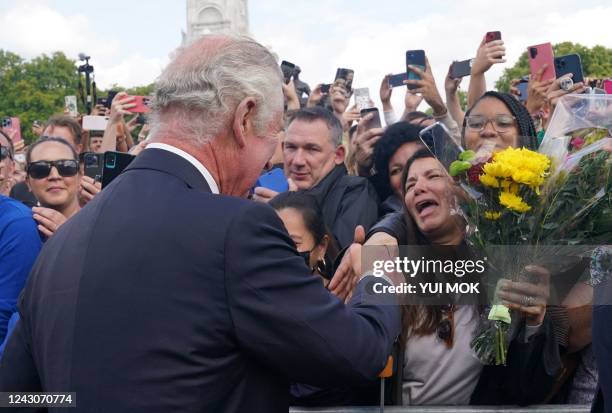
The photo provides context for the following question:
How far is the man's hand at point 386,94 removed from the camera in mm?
8734

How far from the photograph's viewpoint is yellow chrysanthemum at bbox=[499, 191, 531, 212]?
290cm

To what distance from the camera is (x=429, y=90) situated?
228 inches

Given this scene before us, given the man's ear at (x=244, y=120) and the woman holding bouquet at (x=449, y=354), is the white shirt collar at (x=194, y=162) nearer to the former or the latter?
the man's ear at (x=244, y=120)

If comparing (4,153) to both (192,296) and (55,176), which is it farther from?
(192,296)

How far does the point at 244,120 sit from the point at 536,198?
121cm

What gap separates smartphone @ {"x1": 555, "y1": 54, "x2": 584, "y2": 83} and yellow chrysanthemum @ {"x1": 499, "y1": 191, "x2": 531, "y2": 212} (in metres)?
3.18

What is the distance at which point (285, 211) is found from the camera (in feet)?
13.9

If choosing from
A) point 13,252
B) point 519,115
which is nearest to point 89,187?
point 13,252

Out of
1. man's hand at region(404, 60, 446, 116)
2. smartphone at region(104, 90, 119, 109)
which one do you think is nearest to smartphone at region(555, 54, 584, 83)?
man's hand at region(404, 60, 446, 116)

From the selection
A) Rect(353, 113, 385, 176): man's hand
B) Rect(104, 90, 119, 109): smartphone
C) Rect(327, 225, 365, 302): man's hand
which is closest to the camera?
Rect(327, 225, 365, 302): man's hand

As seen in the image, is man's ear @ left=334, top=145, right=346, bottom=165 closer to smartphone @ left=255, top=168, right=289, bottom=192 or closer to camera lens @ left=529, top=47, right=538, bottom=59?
smartphone @ left=255, top=168, right=289, bottom=192

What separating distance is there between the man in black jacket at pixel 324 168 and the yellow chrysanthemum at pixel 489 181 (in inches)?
91.1

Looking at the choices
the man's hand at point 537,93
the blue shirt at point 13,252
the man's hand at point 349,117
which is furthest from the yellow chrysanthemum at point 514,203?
the man's hand at point 349,117

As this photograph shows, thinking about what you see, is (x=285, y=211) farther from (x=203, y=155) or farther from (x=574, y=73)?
(x=574, y=73)
